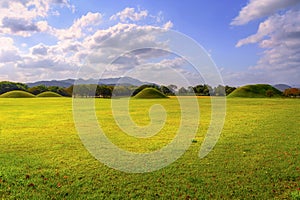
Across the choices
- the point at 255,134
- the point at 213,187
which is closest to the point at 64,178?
the point at 213,187

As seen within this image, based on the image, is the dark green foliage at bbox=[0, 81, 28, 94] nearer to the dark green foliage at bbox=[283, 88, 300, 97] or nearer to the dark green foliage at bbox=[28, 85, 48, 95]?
the dark green foliage at bbox=[28, 85, 48, 95]

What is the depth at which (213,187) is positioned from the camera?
7.97 metres

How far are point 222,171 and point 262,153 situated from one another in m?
3.78

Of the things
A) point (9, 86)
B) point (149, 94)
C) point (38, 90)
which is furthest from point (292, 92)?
point (9, 86)

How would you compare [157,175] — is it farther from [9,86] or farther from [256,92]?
[9,86]

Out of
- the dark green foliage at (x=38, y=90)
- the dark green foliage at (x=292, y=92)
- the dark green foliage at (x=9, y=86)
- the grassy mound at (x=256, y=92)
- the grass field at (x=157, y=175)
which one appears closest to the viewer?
the grass field at (x=157, y=175)

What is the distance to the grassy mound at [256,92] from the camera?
343 feet

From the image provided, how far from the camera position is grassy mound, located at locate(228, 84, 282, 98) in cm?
10444

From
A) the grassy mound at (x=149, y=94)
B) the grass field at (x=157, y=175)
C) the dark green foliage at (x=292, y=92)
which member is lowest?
the grass field at (x=157, y=175)

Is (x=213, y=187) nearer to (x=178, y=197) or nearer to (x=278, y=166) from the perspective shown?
(x=178, y=197)

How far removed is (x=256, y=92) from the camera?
109875 millimetres

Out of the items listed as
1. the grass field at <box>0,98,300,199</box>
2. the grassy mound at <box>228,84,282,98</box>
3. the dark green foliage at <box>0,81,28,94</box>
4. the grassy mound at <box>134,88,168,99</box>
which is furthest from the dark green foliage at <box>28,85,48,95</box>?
the grass field at <box>0,98,300,199</box>

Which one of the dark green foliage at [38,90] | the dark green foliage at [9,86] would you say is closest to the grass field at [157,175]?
the dark green foliage at [38,90]

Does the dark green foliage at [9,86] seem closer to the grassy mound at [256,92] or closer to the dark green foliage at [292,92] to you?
the grassy mound at [256,92]
